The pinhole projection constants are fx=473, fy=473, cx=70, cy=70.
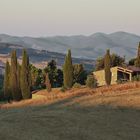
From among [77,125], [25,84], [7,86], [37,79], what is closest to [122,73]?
[37,79]

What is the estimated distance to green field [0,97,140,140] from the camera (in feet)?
83.7

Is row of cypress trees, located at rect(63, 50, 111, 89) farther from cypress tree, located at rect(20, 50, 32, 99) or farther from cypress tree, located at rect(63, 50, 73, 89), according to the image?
cypress tree, located at rect(20, 50, 32, 99)

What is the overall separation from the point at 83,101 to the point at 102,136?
15059 mm

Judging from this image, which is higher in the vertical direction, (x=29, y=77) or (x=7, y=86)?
(x=29, y=77)

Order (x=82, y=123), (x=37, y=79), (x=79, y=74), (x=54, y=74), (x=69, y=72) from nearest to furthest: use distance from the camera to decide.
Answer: (x=82, y=123), (x=69, y=72), (x=79, y=74), (x=54, y=74), (x=37, y=79)

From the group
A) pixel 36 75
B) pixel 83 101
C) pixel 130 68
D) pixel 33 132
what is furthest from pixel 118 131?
pixel 36 75

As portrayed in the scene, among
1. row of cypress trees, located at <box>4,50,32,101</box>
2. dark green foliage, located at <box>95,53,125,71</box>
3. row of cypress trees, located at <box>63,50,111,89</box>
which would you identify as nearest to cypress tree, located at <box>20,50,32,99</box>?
row of cypress trees, located at <box>4,50,32,101</box>

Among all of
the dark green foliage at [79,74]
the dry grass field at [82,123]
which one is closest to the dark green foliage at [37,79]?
the dark green foliage at [79,74]

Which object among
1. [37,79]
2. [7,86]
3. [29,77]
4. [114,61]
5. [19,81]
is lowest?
[7,86]

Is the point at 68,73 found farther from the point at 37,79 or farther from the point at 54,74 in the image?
the point at 37,79

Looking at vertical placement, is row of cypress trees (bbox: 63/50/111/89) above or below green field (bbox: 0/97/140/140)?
above

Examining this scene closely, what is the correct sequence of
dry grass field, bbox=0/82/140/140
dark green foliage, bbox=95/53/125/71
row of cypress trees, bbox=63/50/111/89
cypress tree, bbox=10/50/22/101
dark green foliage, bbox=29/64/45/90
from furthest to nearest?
dark green foliage, bbox=95/53/125/71 → dark green foliage, bbox=29/64/45/90 → row of cypress trees, bbox=63/50/111/89 → cypress tree, bbox=10/50/22/101 → dry grass field, bbox=0/82/140/140

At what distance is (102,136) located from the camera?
86.5 ft

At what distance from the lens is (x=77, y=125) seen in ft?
94.8
